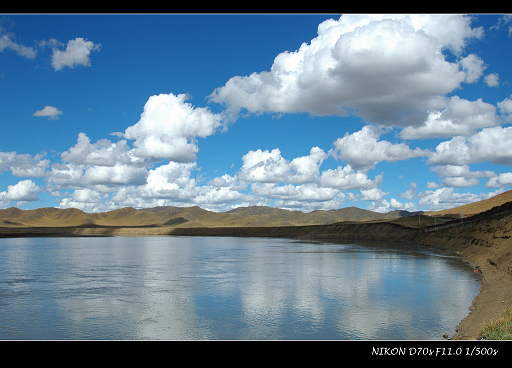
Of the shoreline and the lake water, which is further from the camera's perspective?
the shoreline

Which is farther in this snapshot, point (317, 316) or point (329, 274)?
point (329, 274)

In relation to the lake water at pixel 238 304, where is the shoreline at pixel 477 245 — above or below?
above

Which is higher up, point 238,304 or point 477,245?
point 477,245

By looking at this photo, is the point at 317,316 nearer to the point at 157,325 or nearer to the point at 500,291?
the point at 157,325

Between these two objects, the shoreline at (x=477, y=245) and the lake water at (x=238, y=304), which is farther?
the shoreline at (x=477, y=245)

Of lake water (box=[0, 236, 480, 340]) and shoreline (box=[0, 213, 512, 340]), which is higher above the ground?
shoreline (box=[0, 213, 512, 340])
